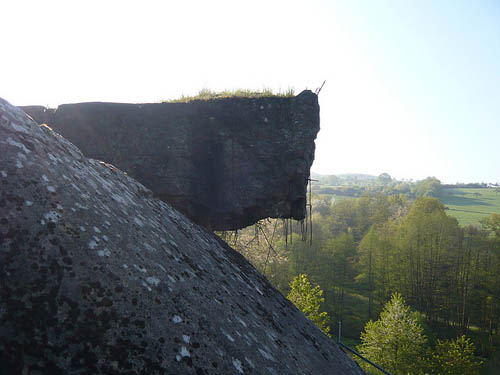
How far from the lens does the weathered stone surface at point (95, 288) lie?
63.2 inches

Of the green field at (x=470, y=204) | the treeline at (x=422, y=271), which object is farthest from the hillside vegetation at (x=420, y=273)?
the green field at (x=470, y=204)

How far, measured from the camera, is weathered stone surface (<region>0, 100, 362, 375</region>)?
1605mm

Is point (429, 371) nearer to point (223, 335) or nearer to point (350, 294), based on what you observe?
point (350, 294)

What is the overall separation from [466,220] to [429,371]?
77593 millimetres

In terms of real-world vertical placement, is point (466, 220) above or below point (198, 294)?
below

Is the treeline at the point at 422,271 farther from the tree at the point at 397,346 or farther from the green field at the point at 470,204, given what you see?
the green field at the point at 470,204

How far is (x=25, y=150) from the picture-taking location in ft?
7.40

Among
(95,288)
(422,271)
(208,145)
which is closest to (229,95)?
(208,145)

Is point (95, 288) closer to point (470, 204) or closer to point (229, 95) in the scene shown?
point (229, 95)

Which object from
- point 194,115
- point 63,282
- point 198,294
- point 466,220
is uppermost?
point 194,115

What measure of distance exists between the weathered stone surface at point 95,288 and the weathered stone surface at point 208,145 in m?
2.73

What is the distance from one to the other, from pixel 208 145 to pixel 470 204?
143 meters

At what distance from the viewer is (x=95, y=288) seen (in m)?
1.87

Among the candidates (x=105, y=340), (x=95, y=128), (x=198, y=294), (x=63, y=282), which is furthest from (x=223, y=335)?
(x=95, y=128)
